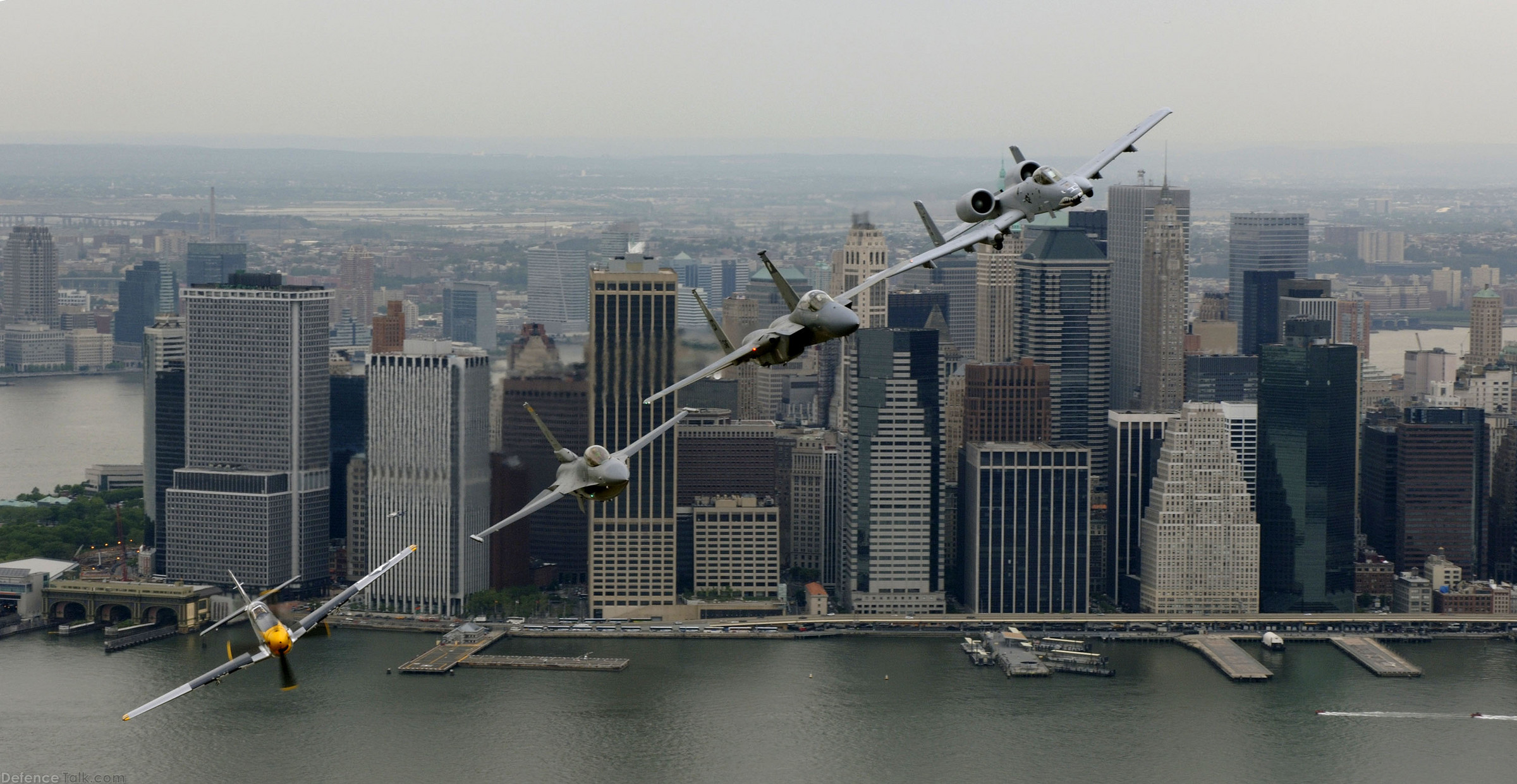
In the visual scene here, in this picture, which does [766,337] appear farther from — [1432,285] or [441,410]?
[1432,285]

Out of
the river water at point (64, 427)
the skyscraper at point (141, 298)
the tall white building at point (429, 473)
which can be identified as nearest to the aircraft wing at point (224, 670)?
→ the tall white building at point (429, 473)

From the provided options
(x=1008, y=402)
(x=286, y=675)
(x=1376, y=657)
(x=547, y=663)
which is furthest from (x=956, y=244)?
(x=1008, y=402)

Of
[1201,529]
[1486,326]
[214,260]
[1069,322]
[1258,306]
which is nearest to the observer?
[1201,529]

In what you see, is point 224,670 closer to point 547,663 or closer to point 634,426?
point 547,663

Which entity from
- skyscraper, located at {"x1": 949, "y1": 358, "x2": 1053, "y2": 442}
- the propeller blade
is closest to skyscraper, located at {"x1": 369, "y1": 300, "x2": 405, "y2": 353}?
skyscraper, located at {"x1": 949, "y1": 358, "x2": 1053, "y2": 442}

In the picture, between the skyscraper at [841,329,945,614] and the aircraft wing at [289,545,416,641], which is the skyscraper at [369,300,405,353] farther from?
the aircraft wing at [289,545,416,641]

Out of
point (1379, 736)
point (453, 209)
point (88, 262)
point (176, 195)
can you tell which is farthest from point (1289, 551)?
point (88, 262)

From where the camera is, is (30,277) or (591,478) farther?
(30,277)
